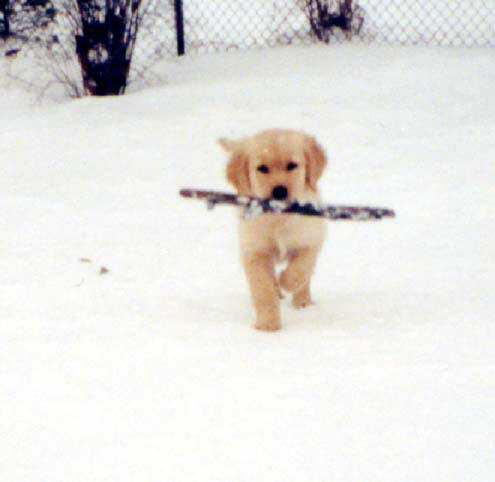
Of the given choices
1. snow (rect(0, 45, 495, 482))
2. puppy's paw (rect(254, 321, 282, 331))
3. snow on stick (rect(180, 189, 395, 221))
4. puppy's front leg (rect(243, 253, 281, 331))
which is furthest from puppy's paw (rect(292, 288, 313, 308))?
snow on stick (rect(180, 189, 395, 221))

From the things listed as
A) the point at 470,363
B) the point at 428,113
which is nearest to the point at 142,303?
the point at 470,363

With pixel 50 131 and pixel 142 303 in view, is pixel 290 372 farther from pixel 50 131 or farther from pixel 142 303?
pixel 50 131

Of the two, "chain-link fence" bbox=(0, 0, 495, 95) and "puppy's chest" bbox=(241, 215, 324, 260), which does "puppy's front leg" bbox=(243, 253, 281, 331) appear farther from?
"chain-link fence" bbox=(0, 0, 495, 95)

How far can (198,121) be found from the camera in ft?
21.1

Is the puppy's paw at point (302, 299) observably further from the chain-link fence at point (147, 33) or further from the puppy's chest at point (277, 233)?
the chain-link fence at point (147, 33)

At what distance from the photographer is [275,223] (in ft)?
11.2

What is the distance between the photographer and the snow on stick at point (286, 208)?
3.14 meters

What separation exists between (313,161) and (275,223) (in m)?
0.30

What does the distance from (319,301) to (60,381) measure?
1377mm

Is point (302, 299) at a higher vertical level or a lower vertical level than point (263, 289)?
lower

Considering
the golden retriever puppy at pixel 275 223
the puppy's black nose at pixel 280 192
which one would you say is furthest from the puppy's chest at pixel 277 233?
the puppy's black nose at pixel 280 192

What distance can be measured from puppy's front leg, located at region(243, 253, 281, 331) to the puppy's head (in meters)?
0.24

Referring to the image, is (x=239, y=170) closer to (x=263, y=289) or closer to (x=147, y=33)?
(x=263, y=289)

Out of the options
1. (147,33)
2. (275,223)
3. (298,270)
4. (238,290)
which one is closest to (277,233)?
(275,223)
